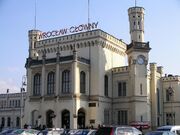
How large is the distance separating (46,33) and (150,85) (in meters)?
19.5

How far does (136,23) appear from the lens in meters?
59.0

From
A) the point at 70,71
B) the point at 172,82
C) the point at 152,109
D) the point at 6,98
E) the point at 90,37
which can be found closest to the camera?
the point at 70,71

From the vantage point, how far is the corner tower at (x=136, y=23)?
2312 inches

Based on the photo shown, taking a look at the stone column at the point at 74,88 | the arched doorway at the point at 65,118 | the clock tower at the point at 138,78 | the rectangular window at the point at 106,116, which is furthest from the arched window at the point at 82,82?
the clock tower at the point at 138,78

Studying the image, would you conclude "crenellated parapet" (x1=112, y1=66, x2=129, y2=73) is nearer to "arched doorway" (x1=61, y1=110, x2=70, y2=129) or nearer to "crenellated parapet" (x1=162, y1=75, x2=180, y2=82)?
"arched doorway" (x1=61, y1=110, x2=70, y2=129)

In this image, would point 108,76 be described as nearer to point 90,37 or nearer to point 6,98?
point 90,37

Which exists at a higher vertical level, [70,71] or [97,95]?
[70,71]

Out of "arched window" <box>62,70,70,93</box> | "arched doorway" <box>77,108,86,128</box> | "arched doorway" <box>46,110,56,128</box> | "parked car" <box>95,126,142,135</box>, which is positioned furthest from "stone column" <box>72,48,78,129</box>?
"parked car" <box>95,126,142,135</box>

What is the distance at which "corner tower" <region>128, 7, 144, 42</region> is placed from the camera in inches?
2312

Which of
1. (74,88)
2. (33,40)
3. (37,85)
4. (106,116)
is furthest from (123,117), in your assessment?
(33,40)

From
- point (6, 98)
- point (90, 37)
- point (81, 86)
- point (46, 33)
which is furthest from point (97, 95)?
point (6, 98)

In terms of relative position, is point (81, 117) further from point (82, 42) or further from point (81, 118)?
point (82, 42)

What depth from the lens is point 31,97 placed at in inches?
2277

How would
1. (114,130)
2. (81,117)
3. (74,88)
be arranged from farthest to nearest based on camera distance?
(81,117)
(74,88)
(114,130)
